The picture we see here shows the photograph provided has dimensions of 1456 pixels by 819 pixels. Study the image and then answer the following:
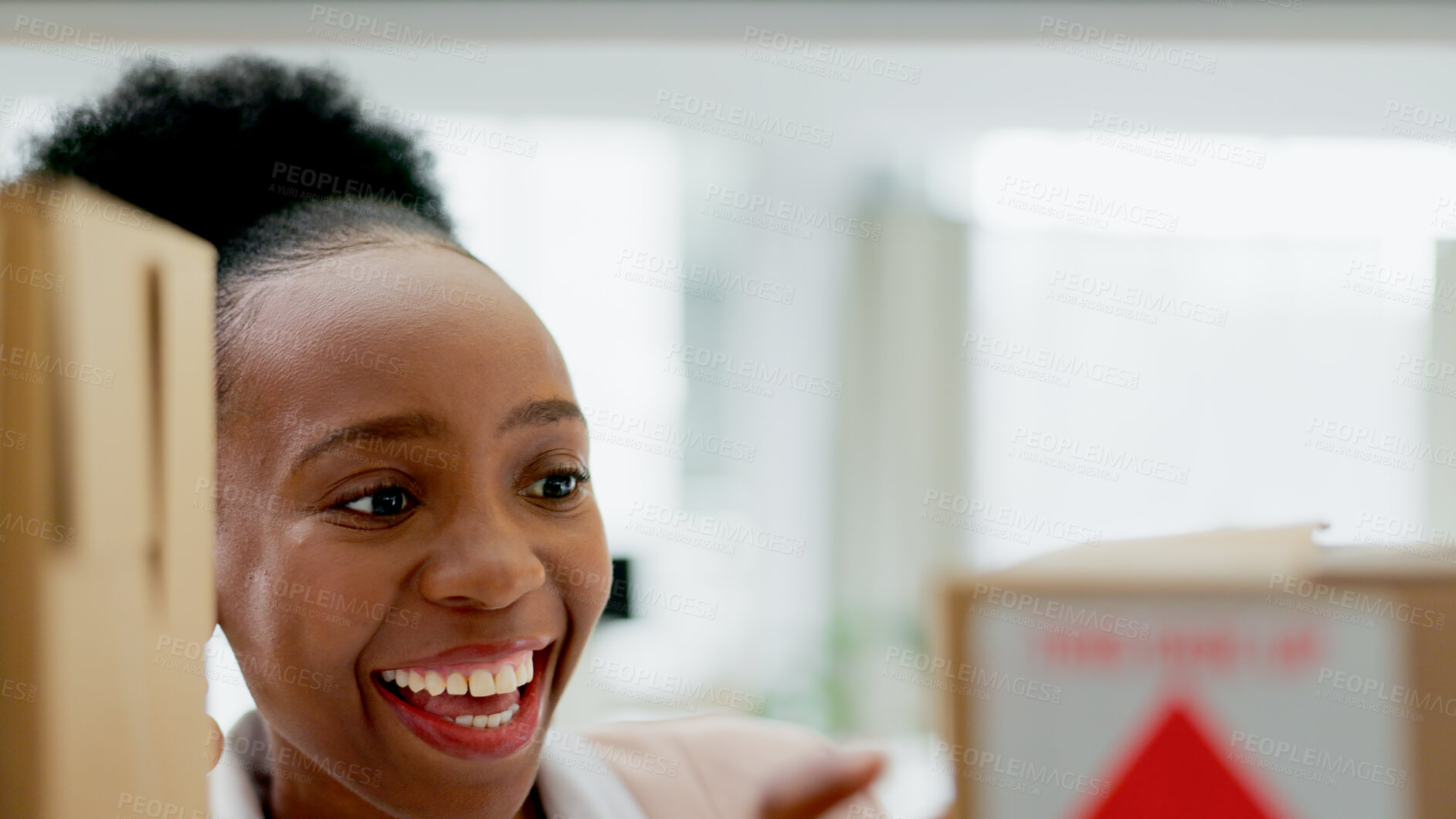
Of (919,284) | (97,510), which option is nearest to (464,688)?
(97,510)

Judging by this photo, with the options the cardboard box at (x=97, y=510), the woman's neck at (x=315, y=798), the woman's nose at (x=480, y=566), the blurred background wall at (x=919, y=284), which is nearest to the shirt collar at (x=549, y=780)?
the woman's neck at (x=315, y=798)

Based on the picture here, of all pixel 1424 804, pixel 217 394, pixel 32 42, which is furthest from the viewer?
pixel 32 42

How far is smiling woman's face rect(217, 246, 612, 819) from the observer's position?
0.48 meters

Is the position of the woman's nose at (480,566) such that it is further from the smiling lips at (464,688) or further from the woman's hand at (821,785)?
the woman's hand at (821,785)

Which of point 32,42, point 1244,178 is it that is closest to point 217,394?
point 32,42

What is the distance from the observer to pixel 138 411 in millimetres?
324

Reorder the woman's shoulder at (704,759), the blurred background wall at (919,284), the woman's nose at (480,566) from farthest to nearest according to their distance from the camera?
the blurred background wall at (919,284) → the woman's shoulder at (704,759) → the woman's nose at (480,566)

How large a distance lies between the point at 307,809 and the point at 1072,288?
200 centimetres

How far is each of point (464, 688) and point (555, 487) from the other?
106 millimetres

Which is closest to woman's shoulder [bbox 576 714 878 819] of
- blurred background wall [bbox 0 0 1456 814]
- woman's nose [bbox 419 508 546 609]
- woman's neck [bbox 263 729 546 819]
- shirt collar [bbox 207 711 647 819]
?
shirt collar [bbox 207 711 647 819]

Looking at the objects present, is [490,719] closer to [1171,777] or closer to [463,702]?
[463,702]

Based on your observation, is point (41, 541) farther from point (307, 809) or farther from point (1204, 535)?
point (1204, 535)

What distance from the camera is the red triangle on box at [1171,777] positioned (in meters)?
0.40

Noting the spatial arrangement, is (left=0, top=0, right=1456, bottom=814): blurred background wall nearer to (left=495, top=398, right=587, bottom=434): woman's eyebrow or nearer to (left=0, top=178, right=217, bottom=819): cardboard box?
(left=495, top=398, right=587, bottom=434): woman's eyebrow
